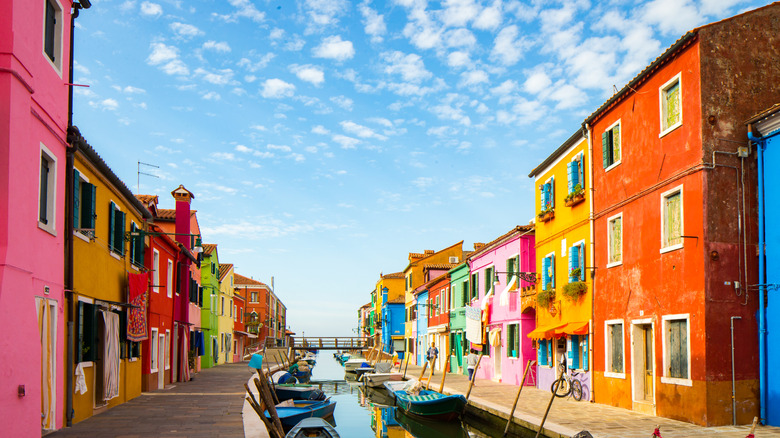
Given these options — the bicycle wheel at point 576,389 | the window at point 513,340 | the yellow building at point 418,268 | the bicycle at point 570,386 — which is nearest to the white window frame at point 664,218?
the bicycle at point 570,386

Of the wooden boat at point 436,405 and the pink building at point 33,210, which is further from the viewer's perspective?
the wooden boat at point 436,405

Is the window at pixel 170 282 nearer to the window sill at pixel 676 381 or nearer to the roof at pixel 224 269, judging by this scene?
the window sill at pixel 676 381

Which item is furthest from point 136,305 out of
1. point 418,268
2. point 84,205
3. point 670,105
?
point 418,268

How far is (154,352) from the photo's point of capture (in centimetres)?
2309

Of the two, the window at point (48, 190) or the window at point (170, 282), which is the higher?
the window at point (48, 190)

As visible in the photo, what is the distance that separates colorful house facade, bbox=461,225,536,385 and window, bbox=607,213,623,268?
549cm

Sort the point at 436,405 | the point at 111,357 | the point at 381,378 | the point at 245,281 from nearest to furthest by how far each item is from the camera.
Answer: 1. the point at 111,357
2. the point at 436,405
3. the point at 381,378
4. the point at 245,281

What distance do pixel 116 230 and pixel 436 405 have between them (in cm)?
965

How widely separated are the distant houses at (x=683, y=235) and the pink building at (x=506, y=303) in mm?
4152

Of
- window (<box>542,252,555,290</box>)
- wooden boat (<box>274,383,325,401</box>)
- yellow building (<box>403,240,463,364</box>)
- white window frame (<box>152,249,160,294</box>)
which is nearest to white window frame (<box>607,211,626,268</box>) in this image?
window (<box>542,252,555,290</box>)

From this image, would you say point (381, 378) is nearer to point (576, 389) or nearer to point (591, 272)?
point (576, 389)

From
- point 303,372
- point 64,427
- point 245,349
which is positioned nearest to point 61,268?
point 64,427

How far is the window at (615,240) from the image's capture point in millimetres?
17078

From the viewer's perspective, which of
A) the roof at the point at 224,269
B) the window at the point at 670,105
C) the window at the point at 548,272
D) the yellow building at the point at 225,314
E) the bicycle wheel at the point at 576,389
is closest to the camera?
the window at the point at 670,105
